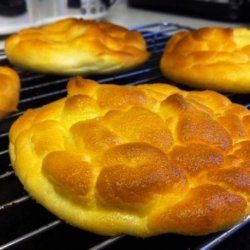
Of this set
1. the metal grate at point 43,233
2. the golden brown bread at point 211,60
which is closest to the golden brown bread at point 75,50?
the golden brown bread at point 211,60

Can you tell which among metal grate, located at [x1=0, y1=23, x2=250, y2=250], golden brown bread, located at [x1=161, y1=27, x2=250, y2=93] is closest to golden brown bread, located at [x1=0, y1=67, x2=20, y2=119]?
metal grate, located at [x1=0, y1=23, x2=250, y2=250]

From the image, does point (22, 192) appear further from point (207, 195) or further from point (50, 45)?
point (50, 45)

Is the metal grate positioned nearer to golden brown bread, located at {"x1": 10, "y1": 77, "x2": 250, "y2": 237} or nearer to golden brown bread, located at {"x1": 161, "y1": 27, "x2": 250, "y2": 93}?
golden brown bread, located at {"x1": 10, "y1": 77, "x2": 250, "y2": 237}

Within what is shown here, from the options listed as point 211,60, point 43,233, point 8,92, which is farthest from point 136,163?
point 211,60

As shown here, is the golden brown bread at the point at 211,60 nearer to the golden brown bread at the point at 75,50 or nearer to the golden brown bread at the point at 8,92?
the golden brown bread at the point at 75,50

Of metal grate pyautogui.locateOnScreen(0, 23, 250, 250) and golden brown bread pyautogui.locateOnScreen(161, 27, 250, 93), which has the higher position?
golden brown bread pyautogui.locateOnScreen(161, 27, 250, 93)
